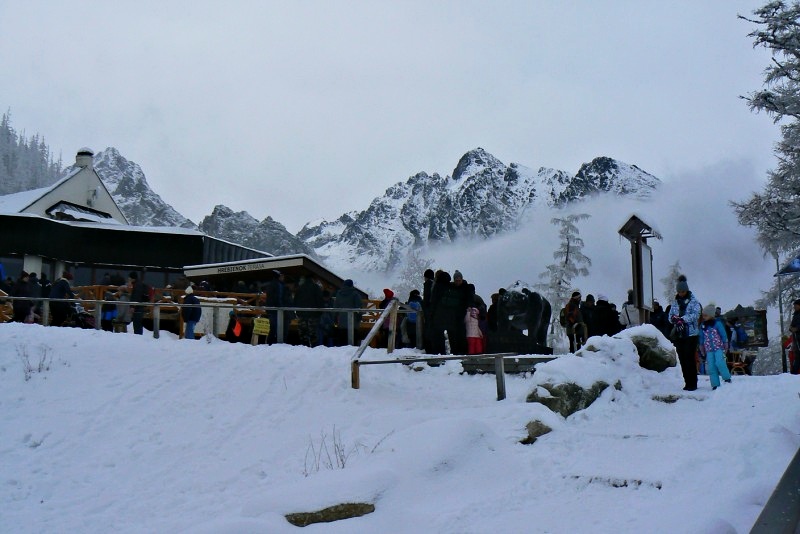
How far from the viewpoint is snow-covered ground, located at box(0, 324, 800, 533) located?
677 cm

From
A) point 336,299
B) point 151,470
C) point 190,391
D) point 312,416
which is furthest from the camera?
point 336,299

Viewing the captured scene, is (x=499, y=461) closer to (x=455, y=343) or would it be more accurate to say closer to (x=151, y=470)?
(x=151, y=470)

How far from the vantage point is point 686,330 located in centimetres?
1181

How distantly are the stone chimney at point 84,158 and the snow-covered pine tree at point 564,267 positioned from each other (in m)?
29.7

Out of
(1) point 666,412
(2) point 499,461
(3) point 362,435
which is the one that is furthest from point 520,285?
(2) point 499,461

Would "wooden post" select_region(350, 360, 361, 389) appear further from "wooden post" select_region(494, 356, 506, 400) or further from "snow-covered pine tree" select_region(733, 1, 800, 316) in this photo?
"snow-covered pine tree" select_region(733, 1, 800, 316)

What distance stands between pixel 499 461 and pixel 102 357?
8.72m

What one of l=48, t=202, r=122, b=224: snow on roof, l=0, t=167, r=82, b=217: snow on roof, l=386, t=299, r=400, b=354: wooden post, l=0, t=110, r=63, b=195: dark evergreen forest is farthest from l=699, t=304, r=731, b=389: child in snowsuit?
l=0, t=110, r=63, b=195: dark evergreen forest

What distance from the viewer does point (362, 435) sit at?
9.94 metres

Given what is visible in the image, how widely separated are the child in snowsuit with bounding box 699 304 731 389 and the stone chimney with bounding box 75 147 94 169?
143ft

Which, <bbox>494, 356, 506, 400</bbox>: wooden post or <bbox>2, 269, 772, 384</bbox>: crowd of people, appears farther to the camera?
<bbox>2, 269, 772, 384</bbox>: crowd of people

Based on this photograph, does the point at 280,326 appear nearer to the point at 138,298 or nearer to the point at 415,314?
the point at 415,314

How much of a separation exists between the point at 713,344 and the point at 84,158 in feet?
146

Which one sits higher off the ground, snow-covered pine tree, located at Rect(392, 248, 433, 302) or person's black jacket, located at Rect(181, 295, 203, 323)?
snow-covered pine tree, located at Rect(392, 248, 433, 302)
